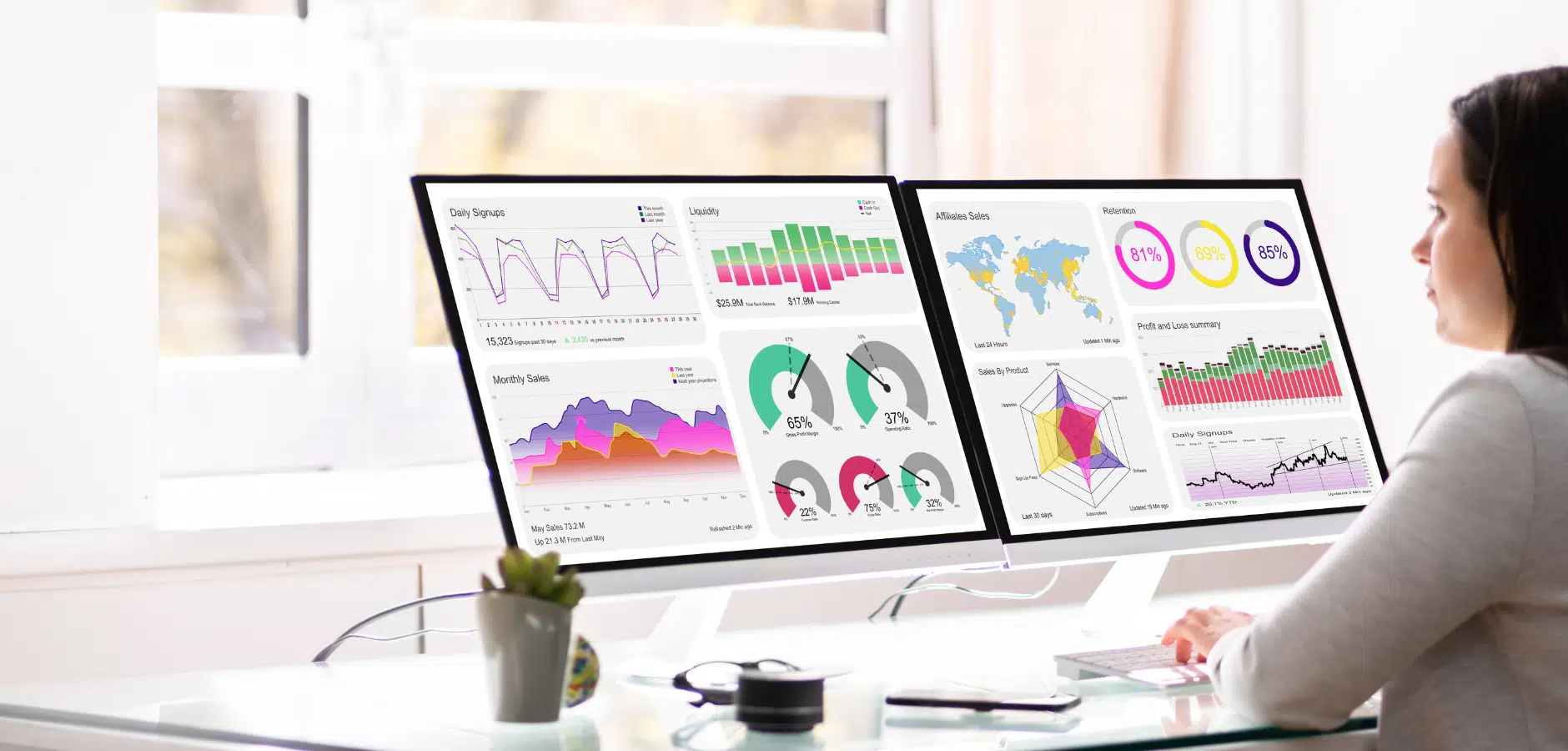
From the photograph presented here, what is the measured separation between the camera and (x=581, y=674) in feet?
3.86

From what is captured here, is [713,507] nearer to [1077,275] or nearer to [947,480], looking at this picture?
[947,480]

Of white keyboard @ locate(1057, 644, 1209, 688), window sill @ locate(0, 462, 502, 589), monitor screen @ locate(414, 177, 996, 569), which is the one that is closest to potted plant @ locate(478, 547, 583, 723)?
monitor screen @ locate(414, 177, 996, 569)

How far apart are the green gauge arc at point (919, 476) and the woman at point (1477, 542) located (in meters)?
0.33

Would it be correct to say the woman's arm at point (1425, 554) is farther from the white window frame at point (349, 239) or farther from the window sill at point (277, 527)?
the white window frame at point (349, 239)

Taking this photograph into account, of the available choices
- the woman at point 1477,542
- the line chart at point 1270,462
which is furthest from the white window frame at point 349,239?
the woman at point 1477,542

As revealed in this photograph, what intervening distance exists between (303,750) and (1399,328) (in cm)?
171

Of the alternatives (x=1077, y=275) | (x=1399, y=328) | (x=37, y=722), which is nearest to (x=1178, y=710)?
(x=1077, y=275)

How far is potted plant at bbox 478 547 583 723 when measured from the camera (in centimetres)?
110

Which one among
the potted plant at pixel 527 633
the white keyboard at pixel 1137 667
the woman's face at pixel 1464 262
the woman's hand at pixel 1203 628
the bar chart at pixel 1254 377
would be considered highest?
the woman's face at pixel 1464 262

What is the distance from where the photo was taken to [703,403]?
134cm

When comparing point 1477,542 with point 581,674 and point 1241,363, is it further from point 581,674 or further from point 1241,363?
point 581,674

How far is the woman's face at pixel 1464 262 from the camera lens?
116 cm

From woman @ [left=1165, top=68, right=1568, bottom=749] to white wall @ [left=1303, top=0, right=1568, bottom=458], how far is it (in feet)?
2.98

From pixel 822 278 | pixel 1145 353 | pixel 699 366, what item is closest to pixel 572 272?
pixel 699 366
